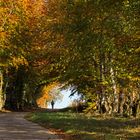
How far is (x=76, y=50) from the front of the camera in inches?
1177

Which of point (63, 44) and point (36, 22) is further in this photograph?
point (36, 22)

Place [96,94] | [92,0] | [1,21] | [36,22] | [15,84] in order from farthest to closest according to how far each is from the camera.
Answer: [15,84]
[36,22]
[1,21]
[96,94]
[92,0]

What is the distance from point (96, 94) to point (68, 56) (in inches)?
173

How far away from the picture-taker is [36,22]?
52281 millimetres

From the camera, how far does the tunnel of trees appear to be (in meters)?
22.8

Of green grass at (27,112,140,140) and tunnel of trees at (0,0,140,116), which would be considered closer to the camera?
green grass at (27,112,140,140)

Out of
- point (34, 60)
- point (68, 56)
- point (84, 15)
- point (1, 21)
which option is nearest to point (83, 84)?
point (68, 56)

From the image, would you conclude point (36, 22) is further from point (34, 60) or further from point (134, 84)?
point (134, 84)

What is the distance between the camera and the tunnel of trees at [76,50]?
22.8 m

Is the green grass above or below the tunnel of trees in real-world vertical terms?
below

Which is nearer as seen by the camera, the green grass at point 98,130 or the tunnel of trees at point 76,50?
the green grass at point 98,130

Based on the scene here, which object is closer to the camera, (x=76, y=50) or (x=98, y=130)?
(x=98, y=130)

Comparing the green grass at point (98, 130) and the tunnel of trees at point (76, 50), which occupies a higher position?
the tunnel of trees at point (76, 50)

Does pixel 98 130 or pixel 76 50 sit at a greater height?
pixel 76 50
